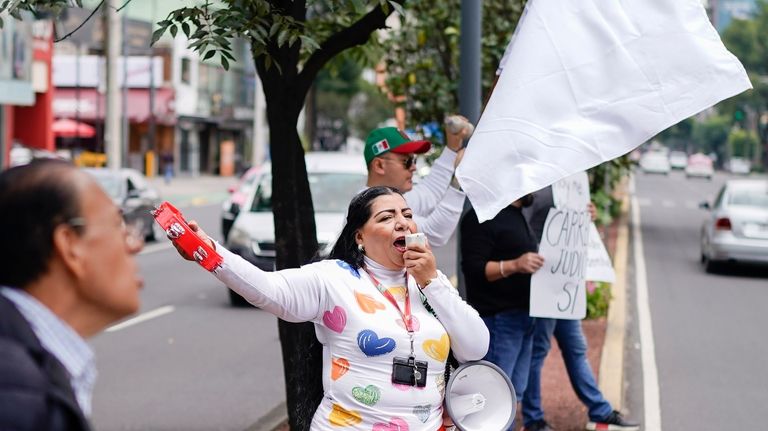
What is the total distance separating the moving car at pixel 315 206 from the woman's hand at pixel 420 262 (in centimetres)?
952

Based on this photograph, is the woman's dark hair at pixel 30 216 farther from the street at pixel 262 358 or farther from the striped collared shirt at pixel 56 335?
the street at pixel 262 358

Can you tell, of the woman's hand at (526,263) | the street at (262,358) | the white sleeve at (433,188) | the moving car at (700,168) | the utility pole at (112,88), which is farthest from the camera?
the moving car at (700,168)

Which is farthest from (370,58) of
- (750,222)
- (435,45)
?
(750,222)

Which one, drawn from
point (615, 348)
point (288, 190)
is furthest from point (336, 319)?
point (615, 348)

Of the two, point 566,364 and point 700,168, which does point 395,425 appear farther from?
point 700,168

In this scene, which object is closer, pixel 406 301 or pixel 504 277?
pixel 406 301

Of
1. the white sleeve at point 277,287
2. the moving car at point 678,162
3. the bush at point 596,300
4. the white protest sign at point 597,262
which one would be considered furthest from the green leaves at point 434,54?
the moving car at point 678,162

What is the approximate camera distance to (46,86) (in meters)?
40.0

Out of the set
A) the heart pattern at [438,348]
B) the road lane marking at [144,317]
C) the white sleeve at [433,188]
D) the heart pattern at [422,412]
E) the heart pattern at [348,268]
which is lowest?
the road lane marking at [144,317]

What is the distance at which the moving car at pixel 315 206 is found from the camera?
14.2 meters

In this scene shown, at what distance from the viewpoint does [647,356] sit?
10.9 metres

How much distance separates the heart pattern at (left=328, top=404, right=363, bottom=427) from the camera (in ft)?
12.5

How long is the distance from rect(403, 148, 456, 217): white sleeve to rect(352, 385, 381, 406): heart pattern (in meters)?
1.89

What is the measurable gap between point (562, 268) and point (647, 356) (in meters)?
4.46
